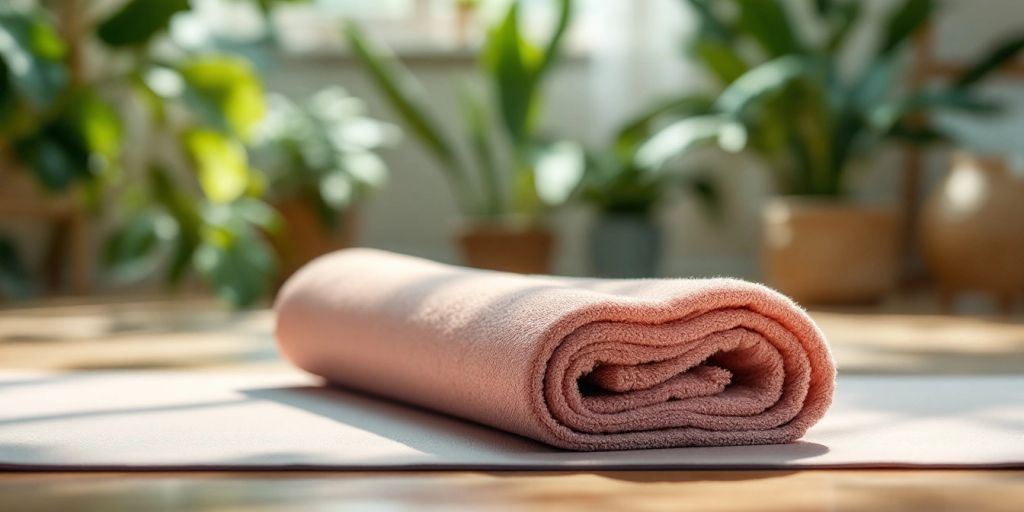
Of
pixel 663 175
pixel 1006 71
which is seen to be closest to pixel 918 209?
pixel 1006 71

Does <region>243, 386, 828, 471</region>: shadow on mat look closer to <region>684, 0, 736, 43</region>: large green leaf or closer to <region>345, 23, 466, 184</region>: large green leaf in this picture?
<region>345, 23, 466, 184</region>: large green leaf

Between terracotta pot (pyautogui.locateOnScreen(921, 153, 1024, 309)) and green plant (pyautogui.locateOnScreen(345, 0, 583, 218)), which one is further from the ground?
green plant (pyautogui.locateOnScreen(345, 0, 583, 218))

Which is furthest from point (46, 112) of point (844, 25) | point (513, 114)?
point (844, 25)

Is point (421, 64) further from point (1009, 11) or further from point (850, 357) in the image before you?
point (850, 357)

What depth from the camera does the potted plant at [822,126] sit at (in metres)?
3.18

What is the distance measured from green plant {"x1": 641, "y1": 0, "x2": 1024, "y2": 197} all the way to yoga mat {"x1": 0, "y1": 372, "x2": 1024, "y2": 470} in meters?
1.52

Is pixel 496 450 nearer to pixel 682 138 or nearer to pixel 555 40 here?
pixel 682 138

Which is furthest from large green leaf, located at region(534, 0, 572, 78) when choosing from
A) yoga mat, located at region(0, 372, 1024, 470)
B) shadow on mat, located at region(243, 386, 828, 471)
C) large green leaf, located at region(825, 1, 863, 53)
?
shadow on mat, located at region(243, 386, 828, 471)

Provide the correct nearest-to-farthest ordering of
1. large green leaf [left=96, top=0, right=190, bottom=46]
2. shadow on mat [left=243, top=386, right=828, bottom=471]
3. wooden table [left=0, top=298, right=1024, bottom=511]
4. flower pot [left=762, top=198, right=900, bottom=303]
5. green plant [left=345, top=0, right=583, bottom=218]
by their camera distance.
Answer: wooden table [left=0, top=298, right=1024, bottom=511] → shadow on mat [left=243, top=386, right=828, bottom=471] → large green leaf [left=96, top=0, right=190, bottom=46] → flower pot [left=762, top=198, right=900, bottom=303] → green plant [left=345, top=0, right=583, bottom=218]

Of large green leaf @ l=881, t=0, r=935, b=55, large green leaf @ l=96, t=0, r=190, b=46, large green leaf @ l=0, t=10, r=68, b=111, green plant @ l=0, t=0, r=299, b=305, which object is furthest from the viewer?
large green leaf @ l=881, t=0, r=935, b=55

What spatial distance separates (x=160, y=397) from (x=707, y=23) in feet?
7.51

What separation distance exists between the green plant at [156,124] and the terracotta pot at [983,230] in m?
1.43

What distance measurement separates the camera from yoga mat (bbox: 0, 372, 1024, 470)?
3.84 feet

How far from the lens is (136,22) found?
118 inches
